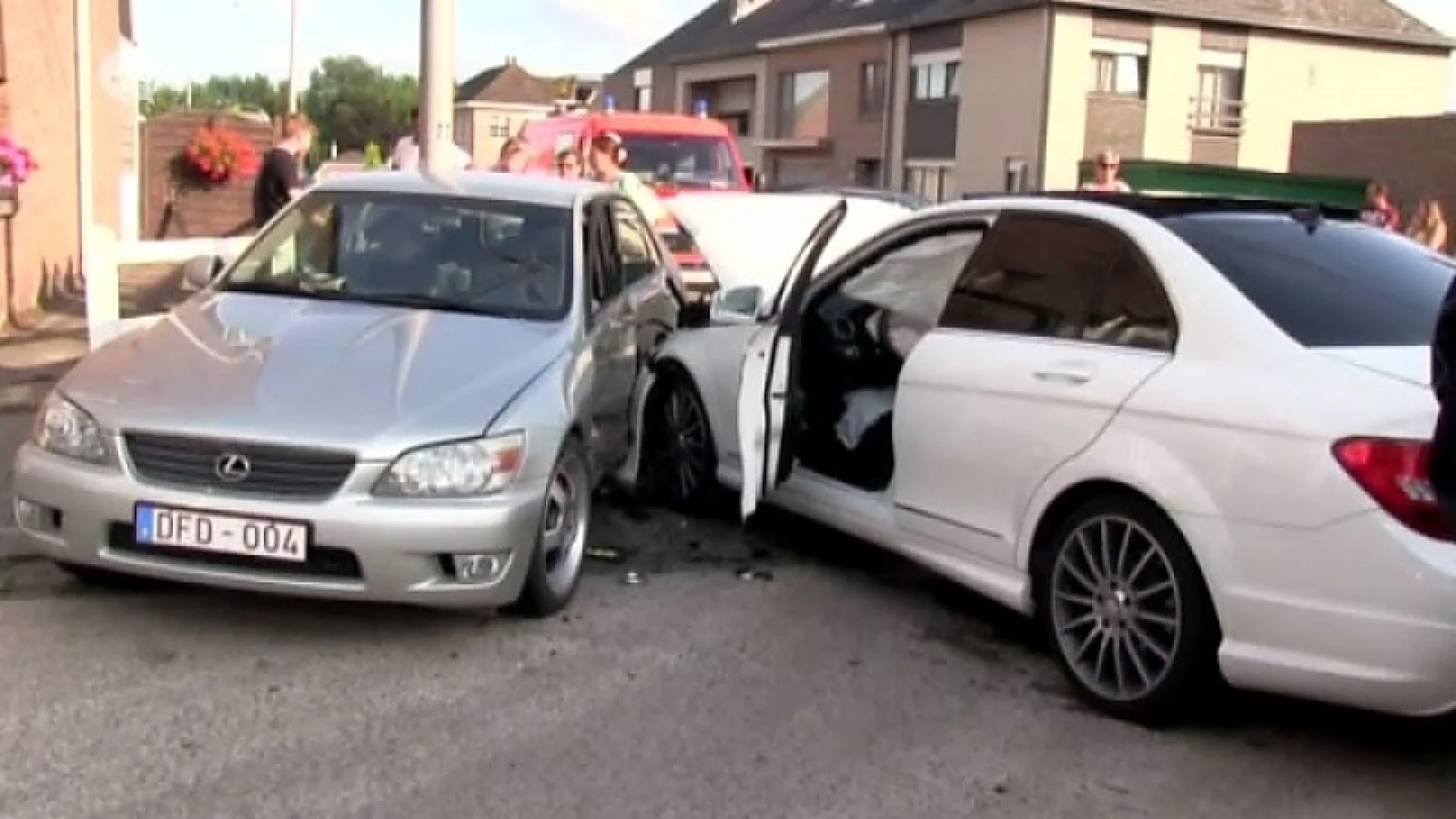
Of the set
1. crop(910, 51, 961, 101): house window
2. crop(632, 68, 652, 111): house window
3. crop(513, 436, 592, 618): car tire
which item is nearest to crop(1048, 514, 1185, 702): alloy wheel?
crop(513, 436, 592, 618): car tire

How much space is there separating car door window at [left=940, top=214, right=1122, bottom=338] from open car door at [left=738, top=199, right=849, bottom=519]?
630mm

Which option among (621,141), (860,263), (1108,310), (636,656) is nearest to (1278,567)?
(1108,310)

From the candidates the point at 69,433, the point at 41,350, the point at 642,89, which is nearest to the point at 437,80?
the point at 41,350

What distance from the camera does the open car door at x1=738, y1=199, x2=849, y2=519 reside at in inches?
235

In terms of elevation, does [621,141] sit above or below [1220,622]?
above

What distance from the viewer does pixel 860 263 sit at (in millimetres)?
6281

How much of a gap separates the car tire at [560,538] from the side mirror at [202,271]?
1.90 meters

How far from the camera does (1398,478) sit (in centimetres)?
401

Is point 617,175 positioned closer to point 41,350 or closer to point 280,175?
point 280,175

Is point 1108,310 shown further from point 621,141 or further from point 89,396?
point 621,141

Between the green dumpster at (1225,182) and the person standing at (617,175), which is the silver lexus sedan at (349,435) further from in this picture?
the green dumpster at (1225,182)

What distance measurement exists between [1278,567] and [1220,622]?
26 centimetres

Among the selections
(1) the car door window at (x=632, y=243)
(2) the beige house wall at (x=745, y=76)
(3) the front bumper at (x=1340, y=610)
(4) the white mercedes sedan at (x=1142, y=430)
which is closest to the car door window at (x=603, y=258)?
(1) the car door window at (x=632, y=243)

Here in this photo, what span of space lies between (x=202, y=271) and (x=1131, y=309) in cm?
381
